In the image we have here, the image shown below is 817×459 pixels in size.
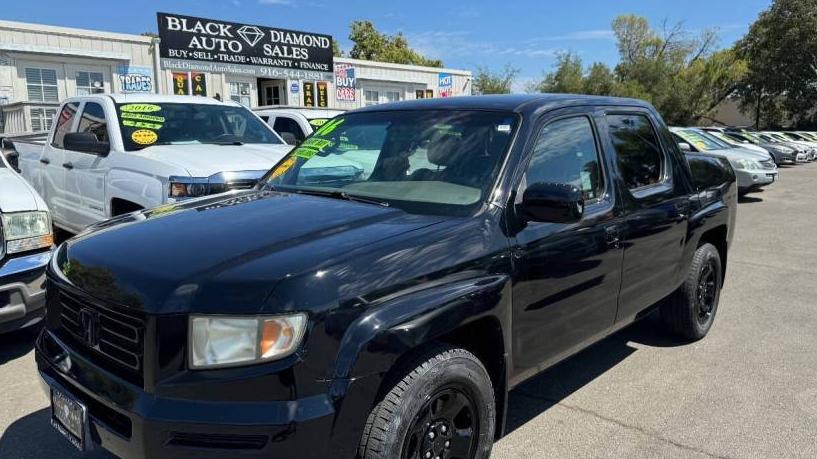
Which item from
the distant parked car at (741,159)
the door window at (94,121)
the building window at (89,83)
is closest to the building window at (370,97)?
the building window at (89,83)

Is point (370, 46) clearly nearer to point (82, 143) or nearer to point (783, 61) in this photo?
point (783, 61)

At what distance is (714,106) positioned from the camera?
Result: 165 feet

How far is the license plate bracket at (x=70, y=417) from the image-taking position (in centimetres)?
236

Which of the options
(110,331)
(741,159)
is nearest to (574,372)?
(110,331)

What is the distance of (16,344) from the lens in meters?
4.71

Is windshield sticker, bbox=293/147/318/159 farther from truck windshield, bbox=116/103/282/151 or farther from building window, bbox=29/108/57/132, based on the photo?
building window, bbox=29/108/57/132

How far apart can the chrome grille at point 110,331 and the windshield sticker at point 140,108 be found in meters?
4.42

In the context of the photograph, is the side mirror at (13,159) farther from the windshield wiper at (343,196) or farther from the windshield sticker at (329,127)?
the windshield wiper at (343,196)

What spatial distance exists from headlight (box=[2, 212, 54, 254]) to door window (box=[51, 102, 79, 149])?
3.16 meters

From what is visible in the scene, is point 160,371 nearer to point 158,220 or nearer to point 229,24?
point 158,220

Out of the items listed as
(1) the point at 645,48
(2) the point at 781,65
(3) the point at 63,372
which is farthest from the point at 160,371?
(1) the point at 645,48

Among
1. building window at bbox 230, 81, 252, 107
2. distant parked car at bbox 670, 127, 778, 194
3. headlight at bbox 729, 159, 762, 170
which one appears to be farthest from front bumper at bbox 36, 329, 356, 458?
building window at bbox 230, 81, 252, 107

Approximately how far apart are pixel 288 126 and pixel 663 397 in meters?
7.88

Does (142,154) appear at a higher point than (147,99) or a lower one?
lower
